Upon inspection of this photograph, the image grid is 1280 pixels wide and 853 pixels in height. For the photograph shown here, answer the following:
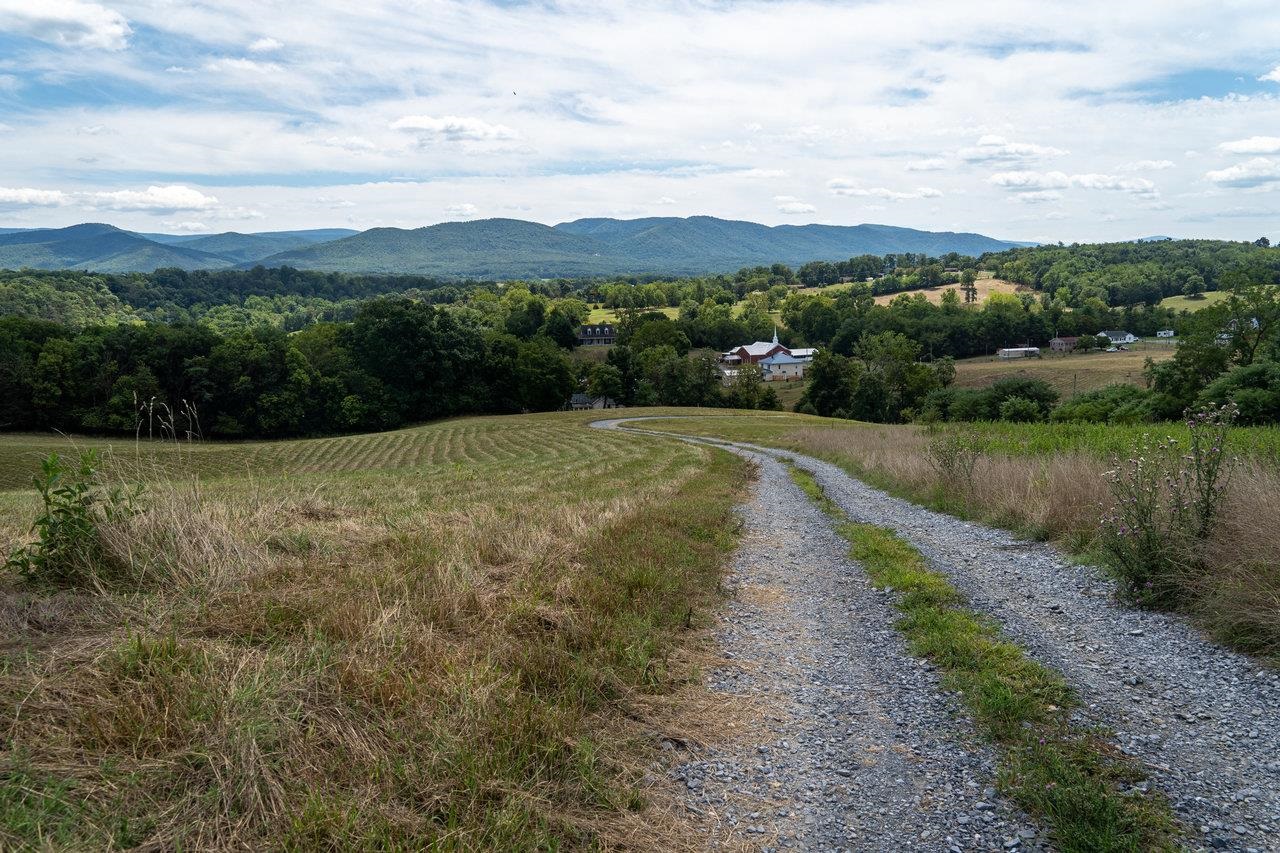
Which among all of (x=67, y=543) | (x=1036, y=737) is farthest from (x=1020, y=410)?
(x=67, y=543)

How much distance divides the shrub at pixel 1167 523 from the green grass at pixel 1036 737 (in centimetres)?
182

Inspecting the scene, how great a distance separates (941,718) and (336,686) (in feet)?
14.3

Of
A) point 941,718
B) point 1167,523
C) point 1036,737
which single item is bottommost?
point 941,718

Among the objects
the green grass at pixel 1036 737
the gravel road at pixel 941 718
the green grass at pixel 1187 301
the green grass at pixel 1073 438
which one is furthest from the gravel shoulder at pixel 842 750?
the green grass at pixel 1187 301

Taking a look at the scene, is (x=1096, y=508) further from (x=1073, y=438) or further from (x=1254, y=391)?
(x=1254, y=391)

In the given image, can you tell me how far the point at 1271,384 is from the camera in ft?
115

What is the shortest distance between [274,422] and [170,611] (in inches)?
2900

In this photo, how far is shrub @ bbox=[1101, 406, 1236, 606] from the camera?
25.6 ft

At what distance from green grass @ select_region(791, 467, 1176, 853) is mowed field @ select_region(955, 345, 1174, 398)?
9277 centimetres

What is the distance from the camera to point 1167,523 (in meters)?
Answer: 8.28

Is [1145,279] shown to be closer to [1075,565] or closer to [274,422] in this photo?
[274,422]

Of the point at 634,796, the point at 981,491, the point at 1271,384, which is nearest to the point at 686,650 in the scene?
the point at 634,796

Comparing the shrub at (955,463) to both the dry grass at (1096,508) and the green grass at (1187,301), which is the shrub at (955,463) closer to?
the dry grass at (1096,508)

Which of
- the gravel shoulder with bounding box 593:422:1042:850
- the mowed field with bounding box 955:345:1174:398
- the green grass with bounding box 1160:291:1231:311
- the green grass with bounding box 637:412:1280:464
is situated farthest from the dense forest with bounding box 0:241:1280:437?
the gravel shoulder with bounding box 593:422:1042:850
